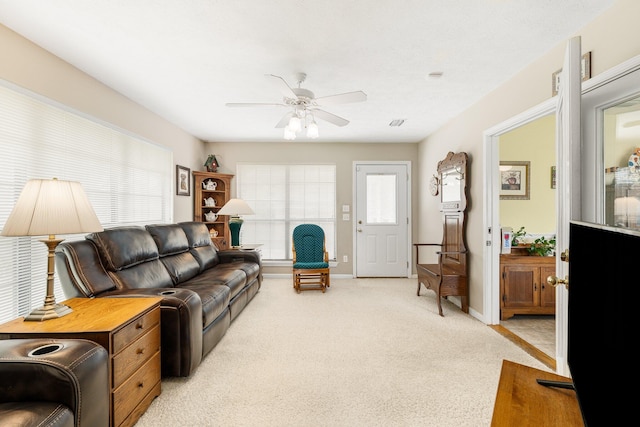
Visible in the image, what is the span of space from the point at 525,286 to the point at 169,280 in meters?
3.83

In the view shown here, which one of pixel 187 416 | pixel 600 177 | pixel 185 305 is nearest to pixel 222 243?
pixel 185 305

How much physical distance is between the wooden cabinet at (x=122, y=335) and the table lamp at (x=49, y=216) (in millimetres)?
98

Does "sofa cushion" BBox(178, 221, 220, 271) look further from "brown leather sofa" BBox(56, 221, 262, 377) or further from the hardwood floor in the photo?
the hardwood floor

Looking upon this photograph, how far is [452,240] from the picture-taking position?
396cm

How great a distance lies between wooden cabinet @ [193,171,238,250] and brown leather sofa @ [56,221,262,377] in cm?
124

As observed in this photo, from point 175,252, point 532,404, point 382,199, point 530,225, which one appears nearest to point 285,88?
point 175,252

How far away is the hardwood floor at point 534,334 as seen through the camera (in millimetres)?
2566

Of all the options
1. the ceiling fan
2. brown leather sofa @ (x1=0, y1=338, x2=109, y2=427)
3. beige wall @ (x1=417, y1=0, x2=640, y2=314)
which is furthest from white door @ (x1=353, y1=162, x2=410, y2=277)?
brown leather sofa @ (x1=0, y1=338, x2=109, y2=427)

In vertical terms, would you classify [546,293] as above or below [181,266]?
below

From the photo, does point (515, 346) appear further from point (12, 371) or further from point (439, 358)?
point (12, 371)

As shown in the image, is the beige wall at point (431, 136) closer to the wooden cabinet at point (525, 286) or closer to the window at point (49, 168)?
the window at point (49, 168)

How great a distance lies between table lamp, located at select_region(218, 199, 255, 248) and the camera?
4445 mm

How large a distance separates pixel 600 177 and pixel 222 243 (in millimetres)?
4733

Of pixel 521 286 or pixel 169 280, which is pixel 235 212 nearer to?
pixel 169 280
